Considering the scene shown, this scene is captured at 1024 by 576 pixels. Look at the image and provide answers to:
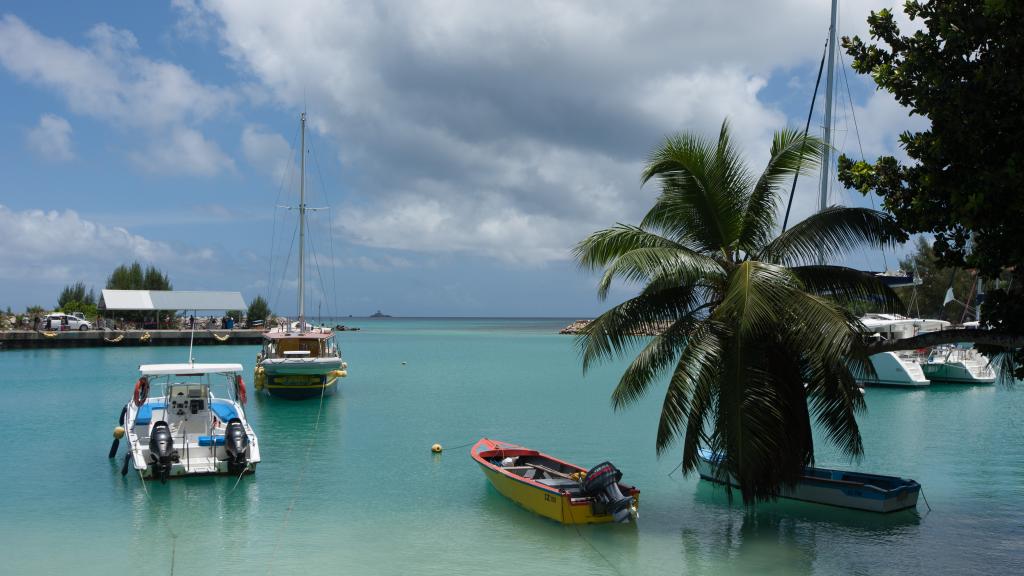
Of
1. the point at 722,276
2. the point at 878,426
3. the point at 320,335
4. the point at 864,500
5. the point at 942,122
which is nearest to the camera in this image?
the point at 942,122

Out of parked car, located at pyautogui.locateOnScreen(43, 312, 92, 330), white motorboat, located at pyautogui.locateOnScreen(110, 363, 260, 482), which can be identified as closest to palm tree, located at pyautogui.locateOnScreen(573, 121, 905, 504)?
white motorboat, located at pyautogui.locateOnScreen(110, 363, 260, 482)

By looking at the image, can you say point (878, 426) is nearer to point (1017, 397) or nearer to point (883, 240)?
point (1017, 397)

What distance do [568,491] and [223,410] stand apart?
12.0m

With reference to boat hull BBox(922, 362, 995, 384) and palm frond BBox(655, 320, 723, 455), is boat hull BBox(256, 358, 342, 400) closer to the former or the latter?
palm frond BBox(655, 320, 723, 455)

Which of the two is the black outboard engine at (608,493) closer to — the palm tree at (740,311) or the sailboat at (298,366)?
the palm tree at (740,311)

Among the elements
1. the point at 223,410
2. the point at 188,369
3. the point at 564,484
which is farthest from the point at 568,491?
the point at 223,410

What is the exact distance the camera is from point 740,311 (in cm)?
1194

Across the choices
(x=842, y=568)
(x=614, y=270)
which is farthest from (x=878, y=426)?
(x=614, y=270)

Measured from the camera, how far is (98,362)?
57094mm

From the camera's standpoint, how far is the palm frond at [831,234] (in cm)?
1291

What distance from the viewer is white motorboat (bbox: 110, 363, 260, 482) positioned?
18.5 metres

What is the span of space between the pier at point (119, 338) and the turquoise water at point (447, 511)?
4473 cm

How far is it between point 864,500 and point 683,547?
4.23m

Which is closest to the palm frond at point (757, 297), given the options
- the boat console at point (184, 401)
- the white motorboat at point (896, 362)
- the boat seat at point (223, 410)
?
the boat console at point (184, 401)
